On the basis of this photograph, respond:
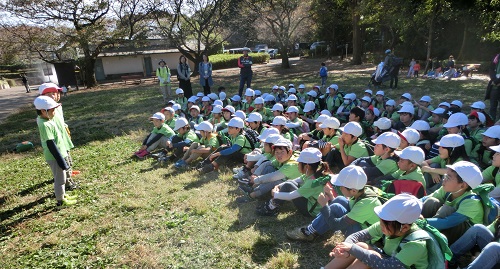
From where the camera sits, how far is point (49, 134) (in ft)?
16.2

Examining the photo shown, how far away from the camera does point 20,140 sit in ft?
33.1

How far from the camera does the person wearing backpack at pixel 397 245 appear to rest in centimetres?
245

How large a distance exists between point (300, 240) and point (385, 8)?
65.2ft

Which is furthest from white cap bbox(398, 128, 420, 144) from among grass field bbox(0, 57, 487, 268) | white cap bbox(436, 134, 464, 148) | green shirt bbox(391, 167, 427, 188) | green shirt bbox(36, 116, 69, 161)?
green shirt bbox(36, 116, 69, 161)

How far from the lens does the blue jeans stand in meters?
3.38

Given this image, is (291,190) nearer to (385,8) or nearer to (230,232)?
(230,232)

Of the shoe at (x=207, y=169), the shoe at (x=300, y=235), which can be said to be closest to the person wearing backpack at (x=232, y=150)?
the shoe at (x=207, y=169)

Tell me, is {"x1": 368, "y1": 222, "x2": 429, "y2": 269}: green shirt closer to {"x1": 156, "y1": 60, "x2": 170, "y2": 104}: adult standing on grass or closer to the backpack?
the backpack

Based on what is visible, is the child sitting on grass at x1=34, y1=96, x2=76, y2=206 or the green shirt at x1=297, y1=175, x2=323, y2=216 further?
the child sitting on grass at x1=34, y1=96, x2=76, y2=206

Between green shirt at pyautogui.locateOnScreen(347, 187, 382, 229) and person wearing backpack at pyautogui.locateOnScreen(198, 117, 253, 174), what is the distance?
10.4 ft

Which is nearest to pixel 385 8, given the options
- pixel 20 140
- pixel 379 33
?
pixel 379 33

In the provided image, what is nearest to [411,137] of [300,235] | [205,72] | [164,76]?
[300,235]

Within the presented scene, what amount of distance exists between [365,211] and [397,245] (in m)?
0.52

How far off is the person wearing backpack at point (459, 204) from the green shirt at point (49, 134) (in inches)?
200
